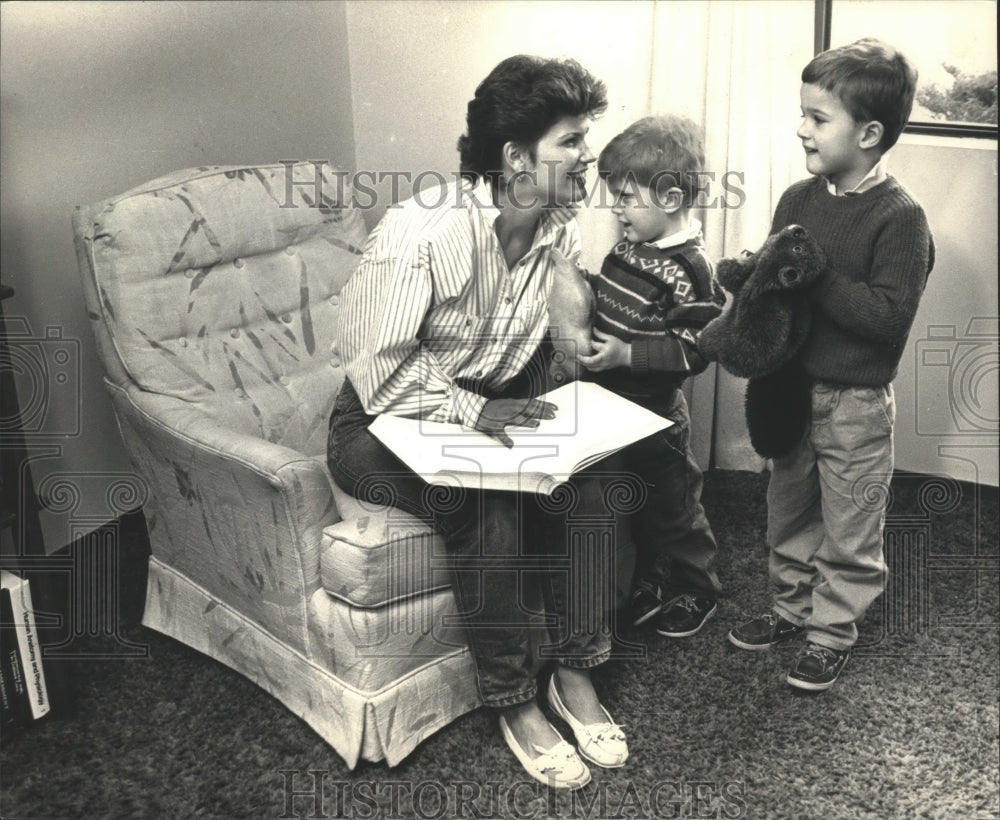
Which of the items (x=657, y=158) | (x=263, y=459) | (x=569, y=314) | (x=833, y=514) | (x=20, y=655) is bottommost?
(x=20, y=655)

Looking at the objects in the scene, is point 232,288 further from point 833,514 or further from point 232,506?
point 833,514

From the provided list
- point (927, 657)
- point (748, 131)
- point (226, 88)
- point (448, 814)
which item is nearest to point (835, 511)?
point (927, 657)

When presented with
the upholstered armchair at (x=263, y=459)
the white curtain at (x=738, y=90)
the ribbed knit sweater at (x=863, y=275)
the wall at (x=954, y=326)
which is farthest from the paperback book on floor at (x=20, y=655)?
the wall at (x=954, y=326)

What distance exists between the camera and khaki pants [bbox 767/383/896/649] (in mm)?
1559

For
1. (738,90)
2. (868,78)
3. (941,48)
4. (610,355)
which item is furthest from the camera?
(738,90)

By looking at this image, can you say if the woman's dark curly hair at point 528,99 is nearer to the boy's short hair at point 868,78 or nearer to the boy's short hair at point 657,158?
the boy's short hair at point 657,158

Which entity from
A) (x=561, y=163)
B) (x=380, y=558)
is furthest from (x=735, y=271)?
→ (x=380, y=558)

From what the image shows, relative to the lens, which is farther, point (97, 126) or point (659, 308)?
point (97, 126)

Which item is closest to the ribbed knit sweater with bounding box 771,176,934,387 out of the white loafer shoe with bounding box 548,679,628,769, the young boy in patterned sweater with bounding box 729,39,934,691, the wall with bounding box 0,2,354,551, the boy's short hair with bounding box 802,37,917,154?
the young boy in patterned sweater with bounding box 729,39,934,691

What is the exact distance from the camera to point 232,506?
155cm

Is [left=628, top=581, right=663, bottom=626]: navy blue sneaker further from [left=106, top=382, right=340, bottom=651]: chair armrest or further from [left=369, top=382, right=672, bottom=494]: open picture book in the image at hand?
[left=106, top=382, right=340, bottom=651]: chair armrest

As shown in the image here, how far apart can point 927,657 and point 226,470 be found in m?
1.13

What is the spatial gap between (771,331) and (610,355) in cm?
25

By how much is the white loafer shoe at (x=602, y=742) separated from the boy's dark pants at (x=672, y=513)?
1.15 feet
